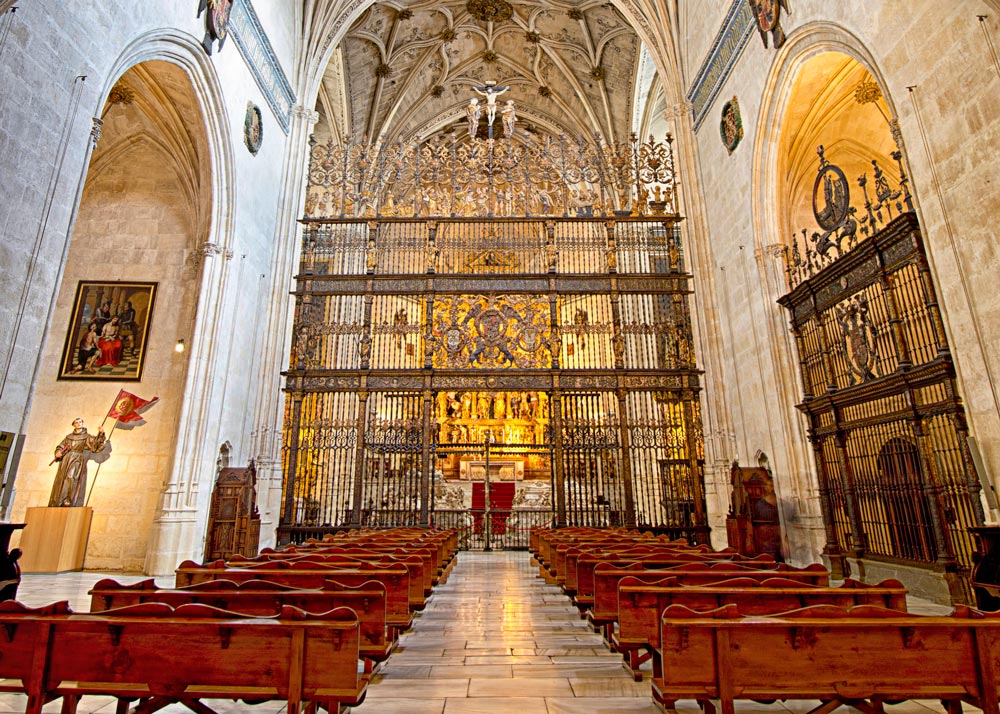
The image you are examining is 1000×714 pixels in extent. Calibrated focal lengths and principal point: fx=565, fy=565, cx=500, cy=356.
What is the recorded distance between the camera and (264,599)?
3232 millimetres

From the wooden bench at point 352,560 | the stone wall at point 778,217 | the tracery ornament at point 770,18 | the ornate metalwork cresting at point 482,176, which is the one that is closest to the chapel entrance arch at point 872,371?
the stone wall at point 778,217

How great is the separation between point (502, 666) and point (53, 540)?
30.7 ft

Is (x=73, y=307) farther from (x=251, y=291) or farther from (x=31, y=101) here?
(x=31, y=101)

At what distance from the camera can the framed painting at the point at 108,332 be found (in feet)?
36.2

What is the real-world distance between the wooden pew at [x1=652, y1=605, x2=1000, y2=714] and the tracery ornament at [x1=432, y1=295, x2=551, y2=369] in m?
10.6

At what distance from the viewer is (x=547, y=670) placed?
12.9ft

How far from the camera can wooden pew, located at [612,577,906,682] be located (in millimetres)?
3344

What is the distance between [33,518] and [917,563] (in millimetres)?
13248

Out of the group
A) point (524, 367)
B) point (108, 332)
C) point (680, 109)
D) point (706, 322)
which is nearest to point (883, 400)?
point (706, 322)

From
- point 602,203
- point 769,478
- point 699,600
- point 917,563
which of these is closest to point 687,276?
point 602,203

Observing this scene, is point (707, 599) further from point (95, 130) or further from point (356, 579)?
point (95, 130)

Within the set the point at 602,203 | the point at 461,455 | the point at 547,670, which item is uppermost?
the point at 602,203

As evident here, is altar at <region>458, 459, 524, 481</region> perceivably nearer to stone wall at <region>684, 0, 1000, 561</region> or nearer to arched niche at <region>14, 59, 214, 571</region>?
stone wall at <region>684, 0, 1000, 561</region>

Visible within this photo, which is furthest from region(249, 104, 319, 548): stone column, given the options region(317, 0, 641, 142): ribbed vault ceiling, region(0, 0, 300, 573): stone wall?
region(317, 0, 641, 142): ribbed vault ceiling
